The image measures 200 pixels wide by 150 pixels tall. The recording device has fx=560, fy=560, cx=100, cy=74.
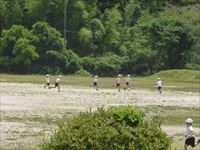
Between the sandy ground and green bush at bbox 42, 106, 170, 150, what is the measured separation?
982 centimetres

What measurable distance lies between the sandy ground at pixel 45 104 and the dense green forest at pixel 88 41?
95.2 ft

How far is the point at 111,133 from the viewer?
26.5 feet

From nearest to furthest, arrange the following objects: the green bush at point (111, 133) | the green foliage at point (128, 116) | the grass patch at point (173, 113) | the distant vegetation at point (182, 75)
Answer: the green bush at point (111, 133) < the green foliage at point (128, 116) < the grass patch at point (173, 113) < the distant vegetation at point (182, 75)

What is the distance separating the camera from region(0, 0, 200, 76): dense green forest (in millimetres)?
74688

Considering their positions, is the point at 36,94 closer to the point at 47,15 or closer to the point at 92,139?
the point at 92,139

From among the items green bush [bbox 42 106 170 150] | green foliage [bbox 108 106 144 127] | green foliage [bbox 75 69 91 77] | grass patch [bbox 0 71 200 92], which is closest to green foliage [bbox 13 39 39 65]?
green foliage [bbox 75 69 91 77]

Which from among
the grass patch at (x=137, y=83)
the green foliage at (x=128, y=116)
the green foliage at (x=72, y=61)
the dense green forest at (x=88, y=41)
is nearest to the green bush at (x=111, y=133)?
the green foliage at (x=128, y=116)

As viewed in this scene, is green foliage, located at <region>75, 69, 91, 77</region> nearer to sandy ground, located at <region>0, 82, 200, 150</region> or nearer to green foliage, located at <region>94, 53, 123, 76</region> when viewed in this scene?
green foliage, located at <region>94, 53, 123, 76</region>

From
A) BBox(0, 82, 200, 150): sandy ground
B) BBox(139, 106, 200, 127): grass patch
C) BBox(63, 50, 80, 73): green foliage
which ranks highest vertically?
BBox(63, 50, 80, 73): green foliage

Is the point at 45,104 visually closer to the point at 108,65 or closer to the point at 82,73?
the point at 82,73

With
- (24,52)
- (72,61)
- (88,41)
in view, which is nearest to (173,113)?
(24,52)

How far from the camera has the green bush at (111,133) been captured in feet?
26.3

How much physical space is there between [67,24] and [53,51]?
20.1 ft

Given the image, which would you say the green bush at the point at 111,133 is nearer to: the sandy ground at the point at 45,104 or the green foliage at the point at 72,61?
the sandy ground at the point at 45,104
